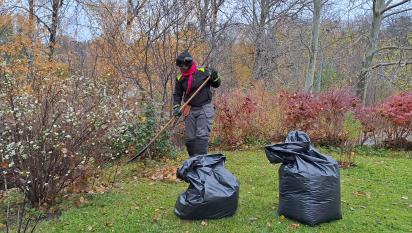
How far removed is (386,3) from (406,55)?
251 inches

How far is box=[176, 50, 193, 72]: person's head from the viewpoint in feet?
17.1

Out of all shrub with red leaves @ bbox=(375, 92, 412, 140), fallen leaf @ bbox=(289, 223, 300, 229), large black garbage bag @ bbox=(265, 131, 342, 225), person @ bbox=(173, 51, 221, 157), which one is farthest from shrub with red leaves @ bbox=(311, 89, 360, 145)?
fallen leaf @ bbox=(289, 223, 300, 229)

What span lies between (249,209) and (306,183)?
838 millimetres

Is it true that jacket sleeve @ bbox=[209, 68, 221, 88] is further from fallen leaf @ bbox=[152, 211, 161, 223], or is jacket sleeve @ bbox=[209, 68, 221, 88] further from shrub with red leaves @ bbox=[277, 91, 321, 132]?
shrub with red leaves @ bbox=[277, 91, 321, 132]

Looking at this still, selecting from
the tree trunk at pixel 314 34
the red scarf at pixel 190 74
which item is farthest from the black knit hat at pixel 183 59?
the tree trunk at pixel 314 34

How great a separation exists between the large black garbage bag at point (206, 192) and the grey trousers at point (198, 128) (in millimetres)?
1321

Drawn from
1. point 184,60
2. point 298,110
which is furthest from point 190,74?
point 298,110

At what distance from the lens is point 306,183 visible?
3621 mm

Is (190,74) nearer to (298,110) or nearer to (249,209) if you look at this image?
(249,209)

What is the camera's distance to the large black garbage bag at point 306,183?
3627mm

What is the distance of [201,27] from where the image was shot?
7.90 m

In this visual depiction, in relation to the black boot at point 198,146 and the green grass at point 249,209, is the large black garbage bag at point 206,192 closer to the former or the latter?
the green grass at point 249,209

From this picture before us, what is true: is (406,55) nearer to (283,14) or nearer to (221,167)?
(283,14)

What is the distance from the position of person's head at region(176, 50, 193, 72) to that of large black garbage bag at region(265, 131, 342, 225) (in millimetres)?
1993
